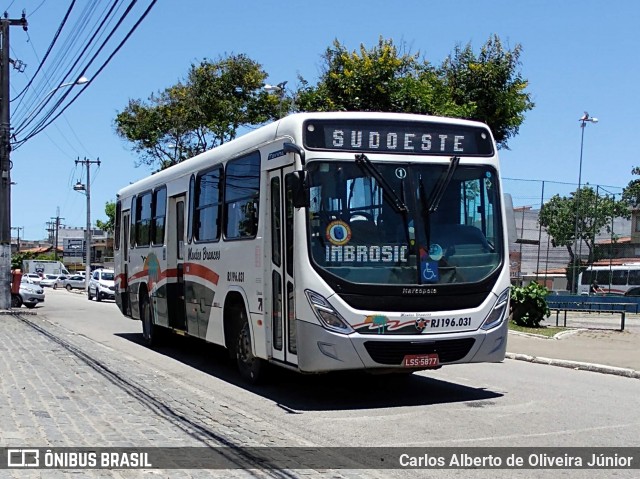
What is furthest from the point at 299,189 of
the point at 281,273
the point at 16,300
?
the point at 16,300

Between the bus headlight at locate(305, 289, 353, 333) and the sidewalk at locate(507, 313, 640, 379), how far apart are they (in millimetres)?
5879

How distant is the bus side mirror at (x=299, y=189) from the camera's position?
29.0ft

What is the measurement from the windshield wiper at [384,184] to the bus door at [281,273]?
2.78 ft

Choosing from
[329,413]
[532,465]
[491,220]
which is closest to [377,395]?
[329,413]

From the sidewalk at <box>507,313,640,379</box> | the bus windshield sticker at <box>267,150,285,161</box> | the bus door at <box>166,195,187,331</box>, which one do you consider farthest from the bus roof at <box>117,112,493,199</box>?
the sidewalk at <box>507,313,640,379</box>

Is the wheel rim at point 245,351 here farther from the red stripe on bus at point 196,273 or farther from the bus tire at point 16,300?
the bus tire at point 16,300

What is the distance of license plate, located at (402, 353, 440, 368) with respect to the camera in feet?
29.3

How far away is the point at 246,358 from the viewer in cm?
1095

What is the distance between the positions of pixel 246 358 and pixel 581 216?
33.2 m

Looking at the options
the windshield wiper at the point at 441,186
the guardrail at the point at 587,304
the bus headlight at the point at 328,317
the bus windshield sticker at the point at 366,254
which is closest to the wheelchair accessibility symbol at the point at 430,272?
the bus windshield sticker at the point at 366,254

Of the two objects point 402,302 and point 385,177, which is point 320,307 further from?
point 385,177

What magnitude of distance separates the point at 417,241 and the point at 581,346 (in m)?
8.70

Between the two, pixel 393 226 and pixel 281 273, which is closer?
pixel 393 226

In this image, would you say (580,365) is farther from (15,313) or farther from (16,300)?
(16,300)
